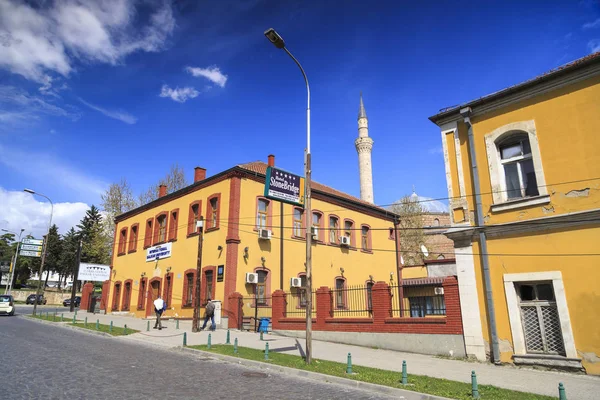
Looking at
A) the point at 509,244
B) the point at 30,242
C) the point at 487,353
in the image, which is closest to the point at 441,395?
the point at 487,353

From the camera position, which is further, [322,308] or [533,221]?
[322,308]

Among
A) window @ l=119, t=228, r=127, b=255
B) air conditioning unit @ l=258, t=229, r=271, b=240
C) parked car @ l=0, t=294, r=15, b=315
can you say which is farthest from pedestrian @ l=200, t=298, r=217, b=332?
parked car @ l=0, t=294, r=15, b=315

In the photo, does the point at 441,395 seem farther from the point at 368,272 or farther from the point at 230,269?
the point at 368,272

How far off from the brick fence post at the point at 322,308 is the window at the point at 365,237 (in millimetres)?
14250

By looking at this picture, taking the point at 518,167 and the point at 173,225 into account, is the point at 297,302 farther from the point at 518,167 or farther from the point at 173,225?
the point at 518,167

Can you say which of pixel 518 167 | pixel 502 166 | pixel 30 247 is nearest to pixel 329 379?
pixel 502 166

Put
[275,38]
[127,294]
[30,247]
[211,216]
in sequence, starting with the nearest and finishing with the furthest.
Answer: [275,38], [211,216], [127,294], [30,247]

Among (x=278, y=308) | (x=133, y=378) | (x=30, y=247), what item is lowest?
Answer: (x=133, y=378)

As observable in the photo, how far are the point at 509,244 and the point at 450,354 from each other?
4.01 metres

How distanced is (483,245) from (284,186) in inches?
258

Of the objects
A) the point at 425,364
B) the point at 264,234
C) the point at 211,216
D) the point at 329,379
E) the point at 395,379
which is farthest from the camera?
the point at 211,216

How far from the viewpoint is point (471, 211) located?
12977 millimetres

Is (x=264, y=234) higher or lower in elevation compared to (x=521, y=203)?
higher

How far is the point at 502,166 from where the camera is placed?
12.8 metres
